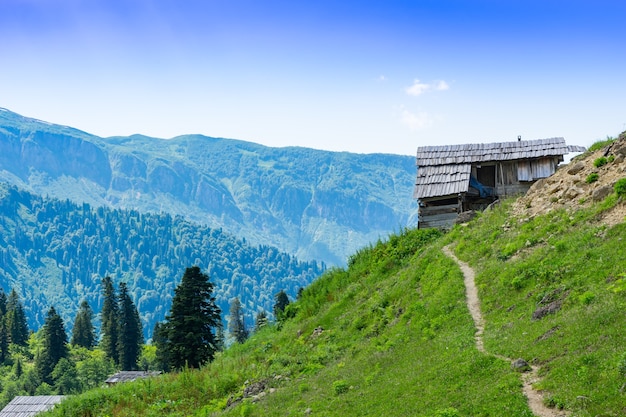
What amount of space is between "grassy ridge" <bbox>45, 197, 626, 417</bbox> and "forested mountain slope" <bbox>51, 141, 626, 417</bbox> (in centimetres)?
6

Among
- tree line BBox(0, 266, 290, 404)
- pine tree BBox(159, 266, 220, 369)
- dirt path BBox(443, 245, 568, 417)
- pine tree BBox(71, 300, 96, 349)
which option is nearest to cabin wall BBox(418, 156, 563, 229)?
dirt path BBox(443, 245, 568, 417)

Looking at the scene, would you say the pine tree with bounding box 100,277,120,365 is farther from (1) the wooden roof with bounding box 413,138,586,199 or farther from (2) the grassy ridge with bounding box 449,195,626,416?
(2) the grassy ridge with bounding box 449,195,626,416

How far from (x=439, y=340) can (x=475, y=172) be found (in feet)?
78.1

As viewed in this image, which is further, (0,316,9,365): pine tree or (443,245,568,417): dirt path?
(0,316,9,365): pine tree

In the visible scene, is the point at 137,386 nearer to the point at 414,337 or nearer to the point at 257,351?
the point at 257,351

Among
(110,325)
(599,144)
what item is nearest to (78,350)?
(110,325)

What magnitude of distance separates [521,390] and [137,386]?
79.4ft

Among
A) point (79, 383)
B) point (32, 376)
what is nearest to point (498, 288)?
point (79, 383)

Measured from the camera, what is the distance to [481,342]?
1981 centimetres

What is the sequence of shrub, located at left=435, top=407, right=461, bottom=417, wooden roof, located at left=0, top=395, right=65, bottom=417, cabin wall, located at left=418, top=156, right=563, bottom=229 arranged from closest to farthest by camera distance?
1. shrub, located at left=435, top=407, right=461, bottom=417
2. cabin wall, located at left=418, top=156, right=563, bottom=229
3. wooden roof, located at left=0, top=395, right=65, bottom=417

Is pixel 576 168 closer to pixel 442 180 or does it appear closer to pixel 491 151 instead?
pixel 442 180

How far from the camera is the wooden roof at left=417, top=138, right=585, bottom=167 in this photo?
139 feet

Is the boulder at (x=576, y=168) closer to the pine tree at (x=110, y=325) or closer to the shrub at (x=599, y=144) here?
the shrub at (x=599, y=144)

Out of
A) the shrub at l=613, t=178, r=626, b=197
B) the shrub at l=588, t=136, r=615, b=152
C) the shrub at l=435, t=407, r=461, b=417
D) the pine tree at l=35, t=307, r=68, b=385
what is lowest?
the pine tree at l=35, t=307, r=68, b=385
